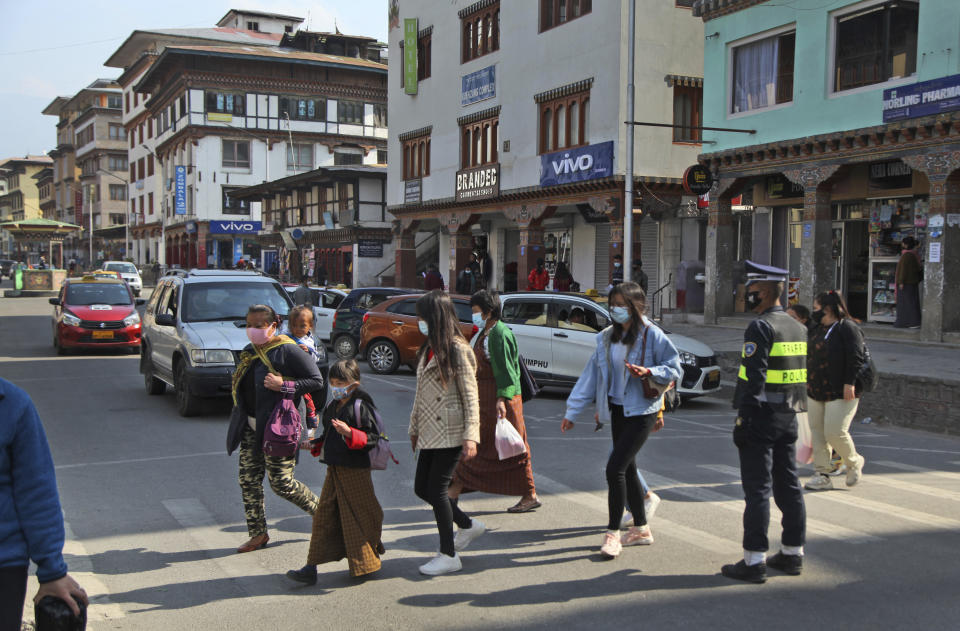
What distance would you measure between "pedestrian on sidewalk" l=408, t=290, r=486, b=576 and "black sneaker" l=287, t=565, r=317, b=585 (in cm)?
67

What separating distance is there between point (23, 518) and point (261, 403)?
10.1 ft

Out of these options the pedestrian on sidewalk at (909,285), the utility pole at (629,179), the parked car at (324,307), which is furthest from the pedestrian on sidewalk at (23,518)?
the utility pole at (629,179)

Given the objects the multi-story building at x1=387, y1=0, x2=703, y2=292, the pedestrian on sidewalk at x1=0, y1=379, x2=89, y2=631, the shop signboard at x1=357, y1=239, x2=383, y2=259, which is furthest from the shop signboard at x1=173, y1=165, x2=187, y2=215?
the pedestrian on sidewalk at x1=0, y1=379, x2=89, y2=631

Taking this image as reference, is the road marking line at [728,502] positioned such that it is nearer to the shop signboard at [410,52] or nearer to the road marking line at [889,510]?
the road marking line at [889,510]

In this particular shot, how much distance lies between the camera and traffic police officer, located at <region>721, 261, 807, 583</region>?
5488 mm

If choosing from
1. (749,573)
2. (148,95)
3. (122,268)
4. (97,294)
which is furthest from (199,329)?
(148,95)

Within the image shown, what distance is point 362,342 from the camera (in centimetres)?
1712

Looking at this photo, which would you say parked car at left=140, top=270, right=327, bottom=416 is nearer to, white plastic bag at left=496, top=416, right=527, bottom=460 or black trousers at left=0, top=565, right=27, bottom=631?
white plastic bag at left=496, top=416, right=527, bottom=460

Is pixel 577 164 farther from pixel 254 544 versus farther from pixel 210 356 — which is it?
pixel 254 544

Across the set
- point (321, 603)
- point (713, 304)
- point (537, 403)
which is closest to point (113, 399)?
point (537, 403)

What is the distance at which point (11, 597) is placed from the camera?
113 inches

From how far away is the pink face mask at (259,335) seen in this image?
6062mm

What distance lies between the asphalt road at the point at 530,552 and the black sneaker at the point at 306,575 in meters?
0.06

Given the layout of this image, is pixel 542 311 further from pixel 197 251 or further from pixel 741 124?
pixel 197 251
